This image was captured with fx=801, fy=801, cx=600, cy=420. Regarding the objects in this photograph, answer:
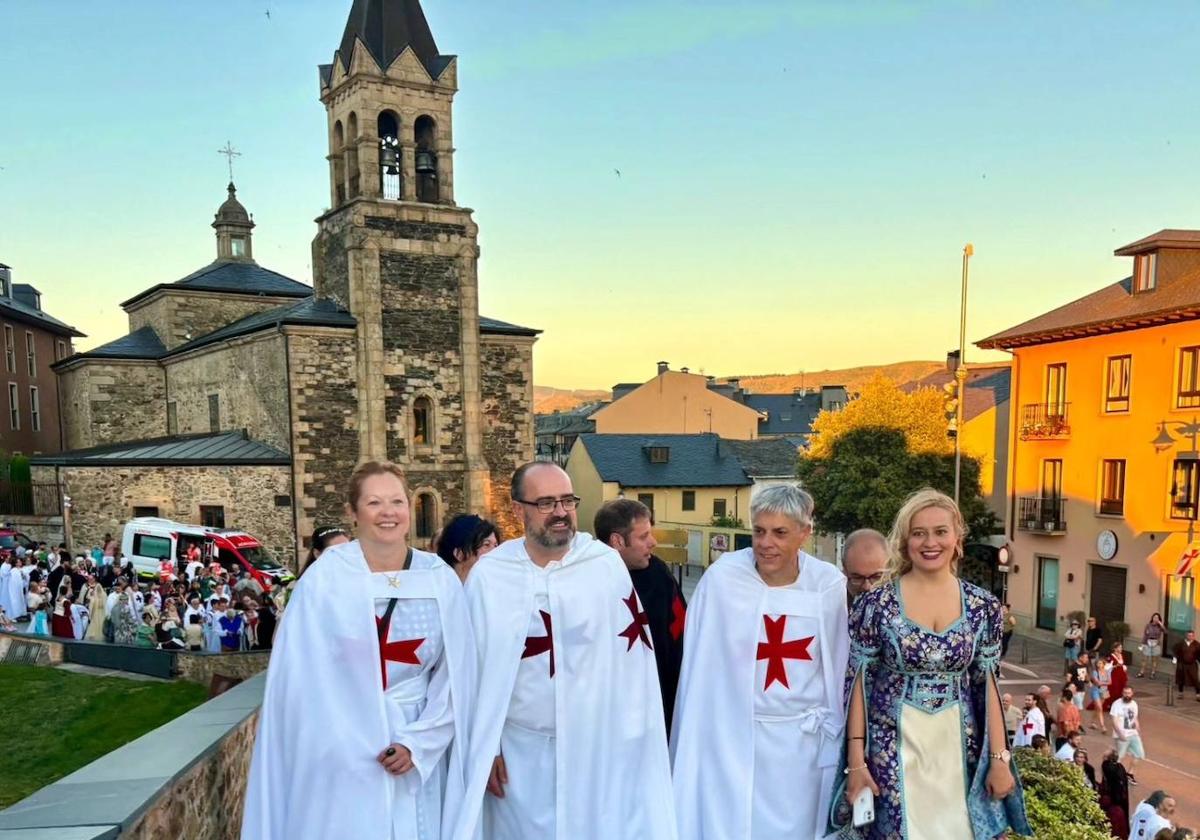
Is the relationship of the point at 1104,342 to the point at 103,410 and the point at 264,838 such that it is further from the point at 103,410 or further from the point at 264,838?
the point at 103,410

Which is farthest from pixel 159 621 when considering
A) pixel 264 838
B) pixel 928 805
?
pixel 928 805

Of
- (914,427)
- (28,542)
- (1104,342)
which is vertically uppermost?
(1104,342)

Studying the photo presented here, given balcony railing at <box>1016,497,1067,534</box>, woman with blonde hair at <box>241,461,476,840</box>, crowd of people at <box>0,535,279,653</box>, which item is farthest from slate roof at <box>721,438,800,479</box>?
woman with blonde hair at <box>241,461,476,840</box>

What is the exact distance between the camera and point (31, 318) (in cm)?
4641

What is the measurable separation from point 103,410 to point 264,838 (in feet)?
126

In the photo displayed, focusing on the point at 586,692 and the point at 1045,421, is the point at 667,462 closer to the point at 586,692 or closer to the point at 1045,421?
the point at 1045,421

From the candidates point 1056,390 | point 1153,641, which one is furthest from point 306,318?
point 1153,641

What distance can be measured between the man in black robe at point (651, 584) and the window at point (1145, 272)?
2426 cm

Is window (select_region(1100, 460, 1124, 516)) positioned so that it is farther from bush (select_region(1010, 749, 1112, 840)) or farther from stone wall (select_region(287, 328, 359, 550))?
stone wall (select_region(287, 328, 359, 550))

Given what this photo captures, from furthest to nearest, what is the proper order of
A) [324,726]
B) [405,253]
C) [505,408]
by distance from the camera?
[505,408] < [405,253] < [324,726]

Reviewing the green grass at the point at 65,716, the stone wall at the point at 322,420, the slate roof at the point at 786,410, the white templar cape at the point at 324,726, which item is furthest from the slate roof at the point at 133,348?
the slate roof at the point at 786,410

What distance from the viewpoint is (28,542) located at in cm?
2492

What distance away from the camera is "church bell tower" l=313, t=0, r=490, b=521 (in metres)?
28.3

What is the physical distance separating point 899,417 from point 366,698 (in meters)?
30.7
